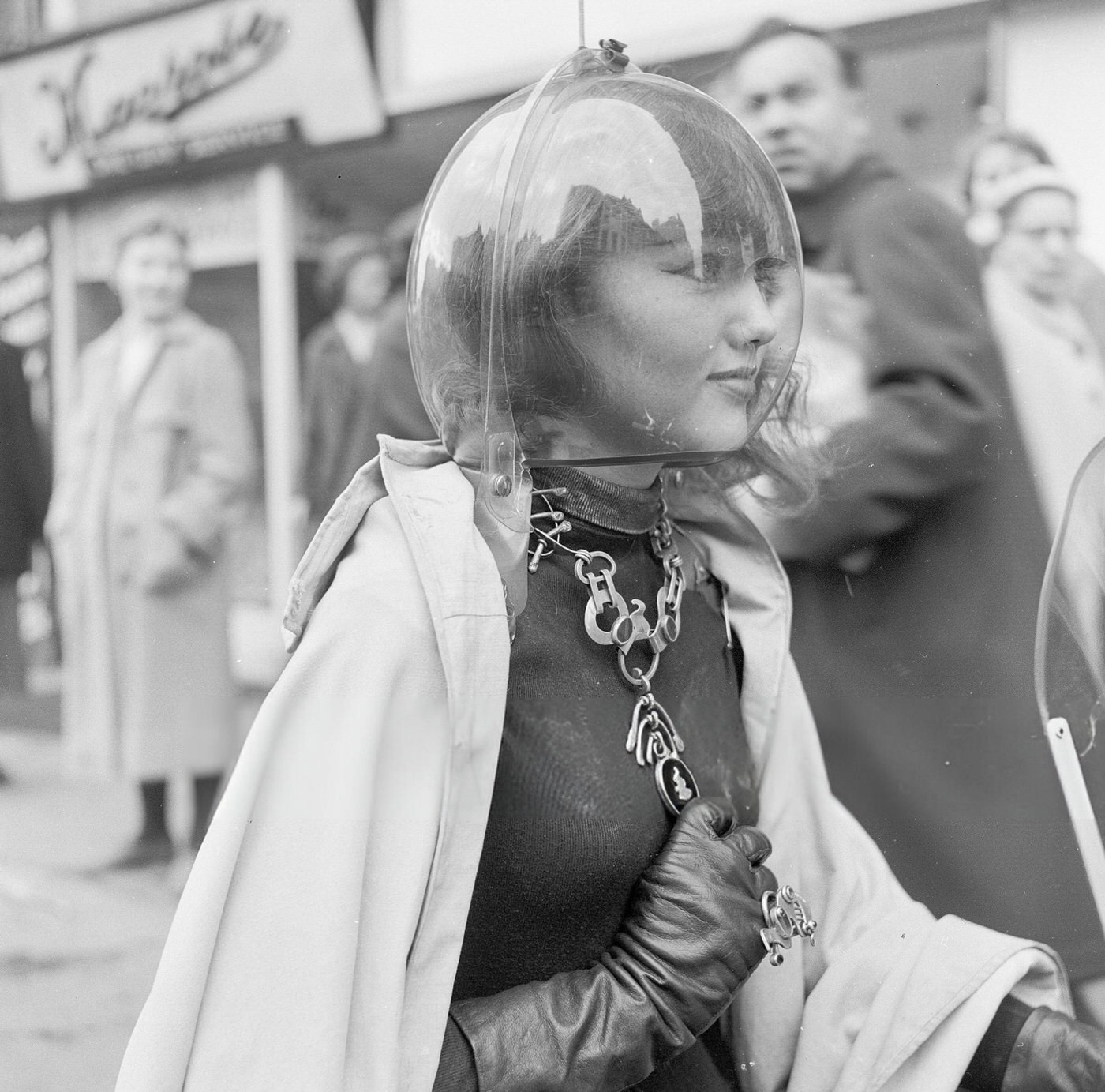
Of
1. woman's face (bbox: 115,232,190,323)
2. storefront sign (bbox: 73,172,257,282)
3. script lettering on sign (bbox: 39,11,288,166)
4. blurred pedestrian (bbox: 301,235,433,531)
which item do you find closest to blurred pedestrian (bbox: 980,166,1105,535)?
blurred pedestrian (bbox: 301,235,433,531)

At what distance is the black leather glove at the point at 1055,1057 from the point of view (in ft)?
3.80

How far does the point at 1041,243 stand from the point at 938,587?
26.0 inches

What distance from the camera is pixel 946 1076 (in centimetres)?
118

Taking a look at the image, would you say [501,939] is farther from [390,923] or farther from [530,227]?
[530,227]

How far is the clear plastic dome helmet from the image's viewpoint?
104 centimetres

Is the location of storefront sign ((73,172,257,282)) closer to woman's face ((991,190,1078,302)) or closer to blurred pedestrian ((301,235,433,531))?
blurred pedestrian ((301,235,433,531))

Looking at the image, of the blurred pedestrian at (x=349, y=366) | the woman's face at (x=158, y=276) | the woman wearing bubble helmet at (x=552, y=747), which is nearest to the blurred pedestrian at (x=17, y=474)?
the woman's face at (x=158, y=276)

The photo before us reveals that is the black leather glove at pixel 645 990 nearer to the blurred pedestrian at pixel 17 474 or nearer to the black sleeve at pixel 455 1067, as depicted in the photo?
the black sleeve at pixel 455 1067

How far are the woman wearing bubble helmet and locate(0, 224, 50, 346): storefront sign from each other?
3.56 m

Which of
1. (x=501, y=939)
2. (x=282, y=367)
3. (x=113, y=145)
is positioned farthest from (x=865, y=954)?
(x=113, y=145)

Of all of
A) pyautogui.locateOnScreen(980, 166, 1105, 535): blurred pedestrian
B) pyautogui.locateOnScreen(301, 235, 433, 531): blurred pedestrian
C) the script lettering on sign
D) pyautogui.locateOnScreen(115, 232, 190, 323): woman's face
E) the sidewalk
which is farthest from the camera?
pyautogui.locateOnScreen(115, 232, 190, 323): woman's face

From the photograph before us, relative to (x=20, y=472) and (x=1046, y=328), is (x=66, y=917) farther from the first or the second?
(x=1046, y=328)

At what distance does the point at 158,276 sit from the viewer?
388 centimetres

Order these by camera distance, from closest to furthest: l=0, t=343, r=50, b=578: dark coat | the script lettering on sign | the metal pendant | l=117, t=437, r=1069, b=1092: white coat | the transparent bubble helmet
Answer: l=117, t=437, r=1069, b=1092: white coat → the transparent bubble helmet → the metal pendant → the script lettering on sign → l=0, t=343, r=50, b=578: dark coat
